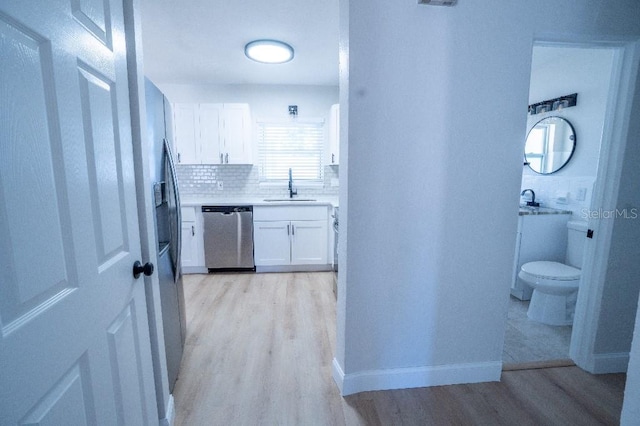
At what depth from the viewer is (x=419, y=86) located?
145 cm

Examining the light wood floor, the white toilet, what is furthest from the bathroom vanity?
the light wood floor

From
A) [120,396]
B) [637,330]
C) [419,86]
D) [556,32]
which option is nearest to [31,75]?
Result: [120,396]

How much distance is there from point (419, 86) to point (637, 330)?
48.9 inches

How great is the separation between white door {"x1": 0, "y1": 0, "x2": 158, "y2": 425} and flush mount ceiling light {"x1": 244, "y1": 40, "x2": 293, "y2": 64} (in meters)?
1.79

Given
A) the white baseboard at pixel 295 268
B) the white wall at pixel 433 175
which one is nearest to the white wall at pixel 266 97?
the white baseboard at pixel 295 268

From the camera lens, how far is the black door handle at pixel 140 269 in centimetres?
105

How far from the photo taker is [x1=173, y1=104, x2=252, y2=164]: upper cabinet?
3.66m

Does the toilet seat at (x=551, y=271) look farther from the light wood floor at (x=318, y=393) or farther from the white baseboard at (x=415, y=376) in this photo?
the white baseboard at (x=415, y=376)

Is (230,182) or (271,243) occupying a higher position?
(230,182)

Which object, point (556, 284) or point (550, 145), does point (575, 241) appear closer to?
point (556, 284)

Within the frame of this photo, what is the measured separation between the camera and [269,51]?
2.68 metres

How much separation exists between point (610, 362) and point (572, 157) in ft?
6.27

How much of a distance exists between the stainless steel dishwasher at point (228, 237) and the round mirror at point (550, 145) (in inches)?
125

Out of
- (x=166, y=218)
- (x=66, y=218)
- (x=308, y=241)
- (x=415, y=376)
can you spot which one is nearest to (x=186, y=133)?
(x=308, y=241)
